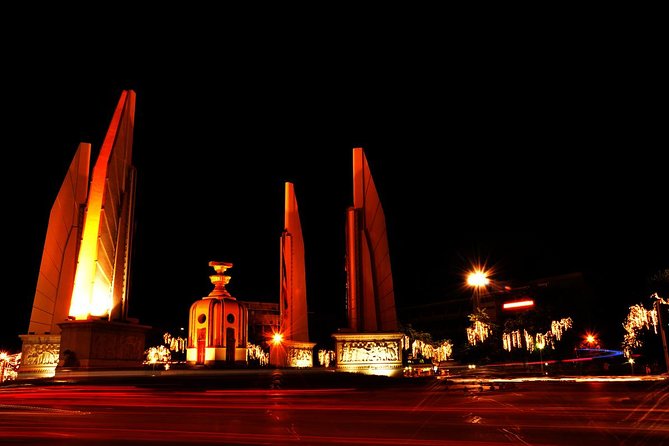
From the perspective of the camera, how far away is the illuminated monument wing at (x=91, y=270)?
17406 mm

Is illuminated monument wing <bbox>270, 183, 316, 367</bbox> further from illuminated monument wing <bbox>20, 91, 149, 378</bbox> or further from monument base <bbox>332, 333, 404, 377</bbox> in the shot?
illuminated monument wing <bbox>20, 91, 149, 378</bbox>

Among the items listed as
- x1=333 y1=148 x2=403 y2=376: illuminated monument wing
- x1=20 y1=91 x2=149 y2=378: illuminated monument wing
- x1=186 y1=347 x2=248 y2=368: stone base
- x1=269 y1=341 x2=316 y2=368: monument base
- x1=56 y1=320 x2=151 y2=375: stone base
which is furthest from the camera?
x1=186 y1=347 x2=248 y2=368: stone base

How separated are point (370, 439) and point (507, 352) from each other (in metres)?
45.1

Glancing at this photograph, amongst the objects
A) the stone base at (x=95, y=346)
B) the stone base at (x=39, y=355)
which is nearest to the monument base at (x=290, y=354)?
the stone base at (x=39, y=355)

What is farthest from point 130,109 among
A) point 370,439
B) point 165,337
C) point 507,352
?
point 507,352

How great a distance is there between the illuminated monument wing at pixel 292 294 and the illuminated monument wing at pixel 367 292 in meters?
9.90

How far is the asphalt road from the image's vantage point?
6.89 metres

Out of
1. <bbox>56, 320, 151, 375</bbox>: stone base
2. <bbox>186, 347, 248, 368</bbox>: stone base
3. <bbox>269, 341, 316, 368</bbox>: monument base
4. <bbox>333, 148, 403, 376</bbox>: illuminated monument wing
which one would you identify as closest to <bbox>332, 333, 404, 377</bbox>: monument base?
<bbox>333, 148, 403, 376</bbox>: illuminated monument wing

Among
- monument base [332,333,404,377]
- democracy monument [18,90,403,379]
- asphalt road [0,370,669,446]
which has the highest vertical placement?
democracy monument [18,90,403,379]

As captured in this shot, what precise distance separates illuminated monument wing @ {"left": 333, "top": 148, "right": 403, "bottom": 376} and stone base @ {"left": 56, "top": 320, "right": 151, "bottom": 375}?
6962mm

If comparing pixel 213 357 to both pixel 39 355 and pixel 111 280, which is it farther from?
pixel 111 280

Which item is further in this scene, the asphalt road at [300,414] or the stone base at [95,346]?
the stone base at [95,346]

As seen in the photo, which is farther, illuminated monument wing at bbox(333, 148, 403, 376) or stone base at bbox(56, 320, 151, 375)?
illuminated monument wing at bbox(333, 148, 403, 376)

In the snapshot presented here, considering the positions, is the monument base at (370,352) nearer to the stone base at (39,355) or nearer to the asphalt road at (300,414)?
the asphalt road at (300,414)
